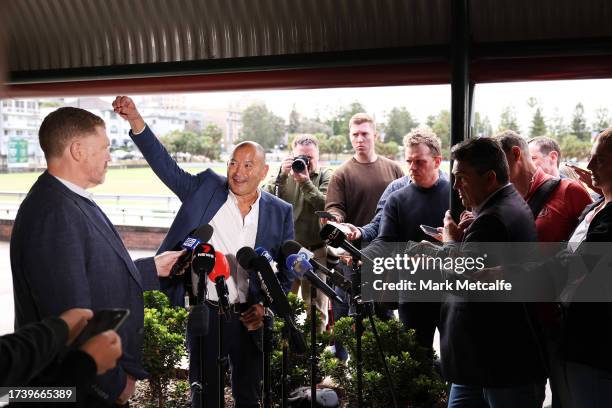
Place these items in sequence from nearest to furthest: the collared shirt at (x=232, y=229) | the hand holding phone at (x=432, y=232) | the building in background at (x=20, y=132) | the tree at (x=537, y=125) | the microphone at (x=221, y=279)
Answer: the microphone at (x=221, y=279) < the collared shirt at (x=232, y=229) < the hand holding phone at (x=432, y=232) < the tree at (x=537, y=125) < the building in background at (x=20, y=132)

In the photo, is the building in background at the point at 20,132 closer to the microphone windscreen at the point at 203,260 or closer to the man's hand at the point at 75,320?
the microphone windscreen at the point at 203,260

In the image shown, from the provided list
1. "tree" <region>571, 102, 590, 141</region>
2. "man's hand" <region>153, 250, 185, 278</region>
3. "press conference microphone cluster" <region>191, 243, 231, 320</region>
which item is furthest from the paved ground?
"press conference microphone cluster" <region>191, 243, 231, 320</region>

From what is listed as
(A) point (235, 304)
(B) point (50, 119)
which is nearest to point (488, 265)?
(A) point (235, 304)

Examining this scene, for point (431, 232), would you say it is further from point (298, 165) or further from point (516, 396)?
point (298, 165)

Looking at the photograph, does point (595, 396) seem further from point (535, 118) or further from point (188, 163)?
point (188, 163)

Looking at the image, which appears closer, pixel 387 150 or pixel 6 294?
pixel 387 150

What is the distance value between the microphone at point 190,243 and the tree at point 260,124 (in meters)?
2.16

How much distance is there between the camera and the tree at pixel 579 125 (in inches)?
158

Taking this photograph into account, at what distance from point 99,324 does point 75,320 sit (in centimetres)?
6

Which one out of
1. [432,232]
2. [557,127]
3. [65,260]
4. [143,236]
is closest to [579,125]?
[557,127]

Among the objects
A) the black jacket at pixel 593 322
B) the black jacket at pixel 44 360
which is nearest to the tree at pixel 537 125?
the black jacket at pixel 593 322

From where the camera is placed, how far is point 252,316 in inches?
121

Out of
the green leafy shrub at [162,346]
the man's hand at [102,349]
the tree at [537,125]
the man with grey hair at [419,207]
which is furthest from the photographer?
the tree at [537,125]

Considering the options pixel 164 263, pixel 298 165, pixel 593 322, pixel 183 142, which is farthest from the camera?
pixel 183 142
